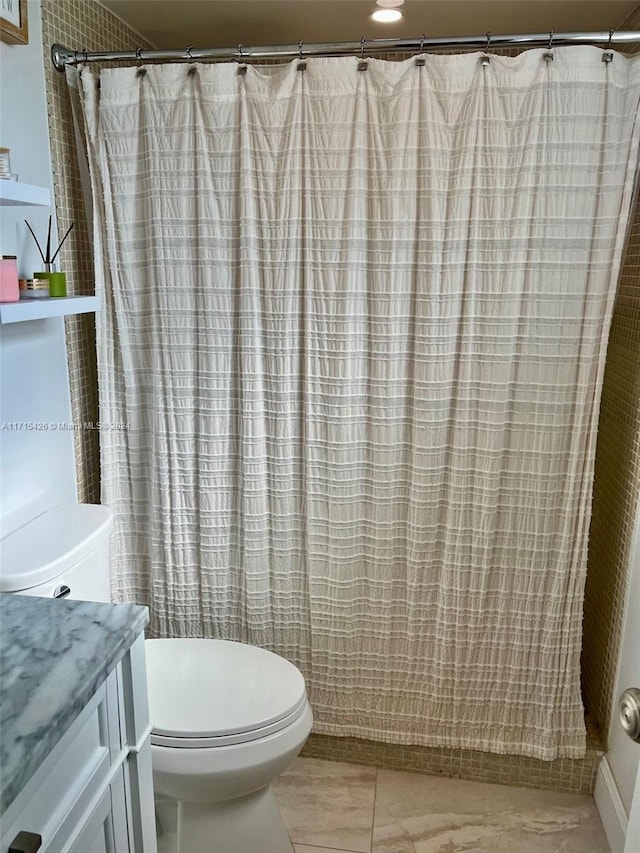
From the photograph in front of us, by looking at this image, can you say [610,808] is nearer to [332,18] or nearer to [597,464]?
[597,464]

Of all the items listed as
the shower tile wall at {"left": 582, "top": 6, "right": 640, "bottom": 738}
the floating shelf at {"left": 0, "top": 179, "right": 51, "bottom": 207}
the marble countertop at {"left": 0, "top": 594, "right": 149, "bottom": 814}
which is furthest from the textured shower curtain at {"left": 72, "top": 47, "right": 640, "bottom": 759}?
the marble countertop at {"left": 0, "top": 594, "right": 149, "bottom": 814}

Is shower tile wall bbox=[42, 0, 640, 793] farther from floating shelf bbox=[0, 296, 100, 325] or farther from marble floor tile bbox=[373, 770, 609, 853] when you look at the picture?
floating shelf bbox=[0, 296, 100, 325]

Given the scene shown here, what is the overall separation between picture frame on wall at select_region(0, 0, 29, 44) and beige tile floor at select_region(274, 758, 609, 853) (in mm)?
2111

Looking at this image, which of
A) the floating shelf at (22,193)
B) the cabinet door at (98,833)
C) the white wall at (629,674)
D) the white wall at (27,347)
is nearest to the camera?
the cabinet door at (98,833)

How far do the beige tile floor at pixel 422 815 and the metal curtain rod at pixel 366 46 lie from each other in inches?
80.1

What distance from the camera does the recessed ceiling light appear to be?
1933 mm

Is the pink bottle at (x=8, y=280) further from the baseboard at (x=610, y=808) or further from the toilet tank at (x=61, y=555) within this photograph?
the baseboard at (x=610, y=808)

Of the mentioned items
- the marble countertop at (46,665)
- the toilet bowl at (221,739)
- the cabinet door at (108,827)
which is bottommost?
the toilet bowl at (221,739)

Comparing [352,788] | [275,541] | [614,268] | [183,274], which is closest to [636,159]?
[614,268]

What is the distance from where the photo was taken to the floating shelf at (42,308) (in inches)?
52.7

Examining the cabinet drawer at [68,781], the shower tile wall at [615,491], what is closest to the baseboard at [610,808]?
the shower tile wall at [615,491]

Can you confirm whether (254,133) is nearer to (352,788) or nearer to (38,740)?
(38,740)

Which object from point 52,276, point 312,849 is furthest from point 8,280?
point 312,849

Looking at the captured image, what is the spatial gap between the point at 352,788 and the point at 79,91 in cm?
213
